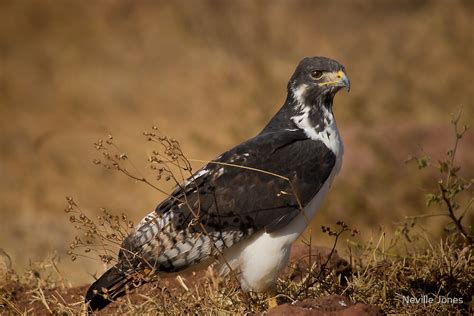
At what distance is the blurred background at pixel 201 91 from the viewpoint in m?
9.55

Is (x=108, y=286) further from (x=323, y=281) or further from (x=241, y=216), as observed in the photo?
(x=323, y=281)

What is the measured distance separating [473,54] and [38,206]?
6.55 metres

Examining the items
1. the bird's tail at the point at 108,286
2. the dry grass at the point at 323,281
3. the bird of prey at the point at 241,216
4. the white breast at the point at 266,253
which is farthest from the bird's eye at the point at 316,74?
the bird's tail at the point at 108,286

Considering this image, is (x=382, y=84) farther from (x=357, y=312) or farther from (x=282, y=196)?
(x=357, y=312)

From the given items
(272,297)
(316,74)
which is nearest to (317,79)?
(316,74)

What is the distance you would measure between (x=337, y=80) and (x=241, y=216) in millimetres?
997

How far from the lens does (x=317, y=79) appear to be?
5441mm

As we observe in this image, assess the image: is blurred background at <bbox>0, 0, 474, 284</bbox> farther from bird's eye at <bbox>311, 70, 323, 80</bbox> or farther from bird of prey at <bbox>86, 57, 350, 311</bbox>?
bird's eye at <bbox>311, 70, 323, 80</bbox>

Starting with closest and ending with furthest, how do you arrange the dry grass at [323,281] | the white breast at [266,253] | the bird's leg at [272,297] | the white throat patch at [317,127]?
the dry grass at [323,281]
the white breast at [266,253]
the bird's leg at [272,297]
the white throat patch at [317,127]

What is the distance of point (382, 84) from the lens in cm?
1307

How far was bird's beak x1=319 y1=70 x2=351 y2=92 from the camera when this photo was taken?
5324 millimetres

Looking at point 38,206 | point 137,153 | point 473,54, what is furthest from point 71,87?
point 473,54

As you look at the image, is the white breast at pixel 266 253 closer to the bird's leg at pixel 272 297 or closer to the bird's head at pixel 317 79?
the bird's leg at pixel 272 297

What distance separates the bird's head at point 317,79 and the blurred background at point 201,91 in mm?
2300
